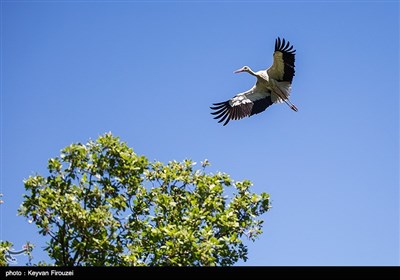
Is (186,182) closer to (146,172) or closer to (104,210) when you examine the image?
(146,172)

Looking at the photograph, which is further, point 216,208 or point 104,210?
point 216,208

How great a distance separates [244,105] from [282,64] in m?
1.78

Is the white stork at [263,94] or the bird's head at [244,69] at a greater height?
the bird's head at [244,69]

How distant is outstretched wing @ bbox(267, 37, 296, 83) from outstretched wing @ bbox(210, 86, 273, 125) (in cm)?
77

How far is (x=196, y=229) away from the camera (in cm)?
1350

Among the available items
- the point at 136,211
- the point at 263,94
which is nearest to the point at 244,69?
the point at 263,94

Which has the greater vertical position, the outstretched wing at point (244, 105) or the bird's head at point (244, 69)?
the bird's head at point (244, 69)

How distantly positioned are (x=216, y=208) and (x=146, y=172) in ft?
6.14

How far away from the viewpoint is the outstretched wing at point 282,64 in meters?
17.6

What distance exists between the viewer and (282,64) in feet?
59.6

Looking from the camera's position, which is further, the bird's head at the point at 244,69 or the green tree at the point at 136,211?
the bird's head at the point at 244,69

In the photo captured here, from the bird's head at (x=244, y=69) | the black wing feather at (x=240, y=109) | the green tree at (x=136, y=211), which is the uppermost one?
the bird's head at (x=244, y=69)
